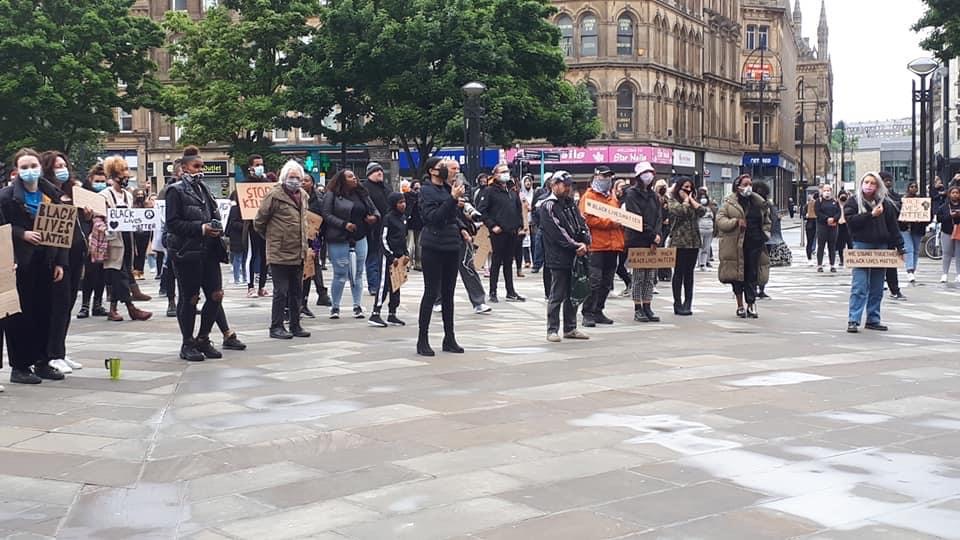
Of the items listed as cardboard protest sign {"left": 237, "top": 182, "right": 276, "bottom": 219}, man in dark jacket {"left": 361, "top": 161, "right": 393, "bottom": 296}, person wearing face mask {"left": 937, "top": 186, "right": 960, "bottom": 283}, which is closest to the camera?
man in dark jacket {"left": 361, "top": 161, "right": 393, "bottom": 296}

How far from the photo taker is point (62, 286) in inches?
397

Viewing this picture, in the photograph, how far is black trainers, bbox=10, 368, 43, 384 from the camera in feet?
32.2

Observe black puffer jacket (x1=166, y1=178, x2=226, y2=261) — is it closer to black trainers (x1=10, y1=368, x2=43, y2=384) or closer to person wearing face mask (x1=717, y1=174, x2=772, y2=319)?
black trainers (x1=10, y1=368, x2=43, y2=384)

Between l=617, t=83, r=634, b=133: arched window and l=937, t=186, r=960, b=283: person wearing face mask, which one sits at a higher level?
l=617, t=83, r=634, b=133: arched window

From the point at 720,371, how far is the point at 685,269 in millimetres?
5139

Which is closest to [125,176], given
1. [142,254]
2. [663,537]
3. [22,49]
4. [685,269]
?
[142,254]

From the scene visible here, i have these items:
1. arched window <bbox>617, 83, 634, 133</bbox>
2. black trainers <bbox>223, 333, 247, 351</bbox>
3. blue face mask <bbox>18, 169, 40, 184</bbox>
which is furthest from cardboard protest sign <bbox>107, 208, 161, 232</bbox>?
arched window <bbox>617, 83, 634, 133</bbox>

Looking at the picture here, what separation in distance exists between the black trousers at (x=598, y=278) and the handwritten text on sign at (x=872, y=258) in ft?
8.70

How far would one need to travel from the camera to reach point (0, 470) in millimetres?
6781

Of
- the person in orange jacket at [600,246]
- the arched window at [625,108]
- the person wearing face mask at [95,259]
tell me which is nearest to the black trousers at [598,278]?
the person in orange jacket at [600,246]

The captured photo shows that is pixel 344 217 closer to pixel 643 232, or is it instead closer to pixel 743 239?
pixel 643 232

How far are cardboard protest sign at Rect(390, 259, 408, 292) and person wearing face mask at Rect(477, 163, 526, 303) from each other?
3583 millimetres

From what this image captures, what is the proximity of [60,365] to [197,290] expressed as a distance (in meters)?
1.38

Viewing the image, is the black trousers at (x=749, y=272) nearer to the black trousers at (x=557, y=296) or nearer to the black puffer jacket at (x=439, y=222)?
the black trousers at (x=557, y=296)
